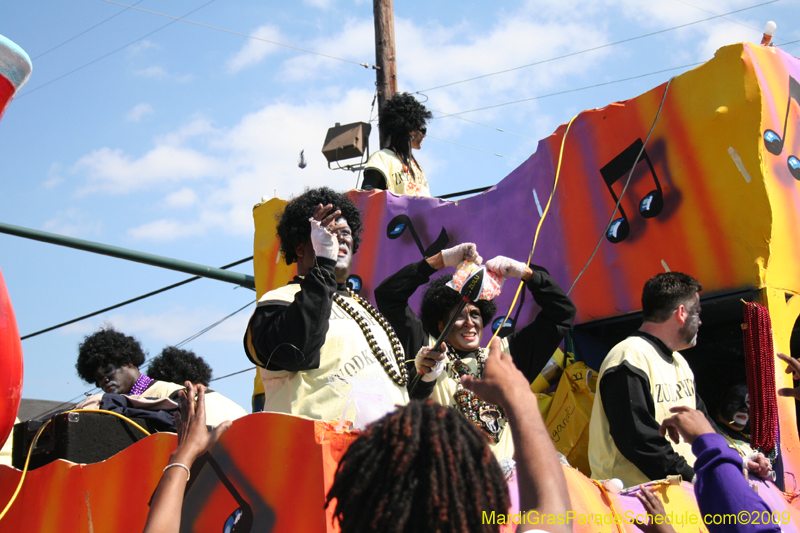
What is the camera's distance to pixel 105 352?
527cm

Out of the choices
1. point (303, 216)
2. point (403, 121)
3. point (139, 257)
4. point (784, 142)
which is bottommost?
point (303, 216)

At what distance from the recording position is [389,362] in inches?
124

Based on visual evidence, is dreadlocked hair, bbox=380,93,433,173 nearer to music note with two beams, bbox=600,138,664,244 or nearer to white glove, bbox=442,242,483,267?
music note with two beams, bbox=600,138,664,244

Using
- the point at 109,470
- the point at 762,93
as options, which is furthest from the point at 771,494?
the point at 109,470

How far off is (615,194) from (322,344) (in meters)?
2.63

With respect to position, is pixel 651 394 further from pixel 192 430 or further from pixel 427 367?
pixel 192 430

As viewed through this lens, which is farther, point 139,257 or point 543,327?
point 139,257

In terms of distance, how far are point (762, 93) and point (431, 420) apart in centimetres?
354

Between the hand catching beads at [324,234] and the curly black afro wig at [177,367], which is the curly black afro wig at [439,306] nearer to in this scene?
the hand catching beads at [324,234]

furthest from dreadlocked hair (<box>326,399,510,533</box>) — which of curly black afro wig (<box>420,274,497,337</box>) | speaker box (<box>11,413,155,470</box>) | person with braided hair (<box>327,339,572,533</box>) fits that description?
A: curly black afro wig (<box>420,274,497,337</box>)

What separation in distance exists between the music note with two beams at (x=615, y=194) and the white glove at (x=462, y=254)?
1.45 metres

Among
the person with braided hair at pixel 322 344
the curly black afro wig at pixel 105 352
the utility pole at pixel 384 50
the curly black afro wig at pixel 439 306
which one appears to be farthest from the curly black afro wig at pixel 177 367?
the utility pole at pixel 384 50

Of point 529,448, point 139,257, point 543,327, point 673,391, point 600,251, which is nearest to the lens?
point 529,448

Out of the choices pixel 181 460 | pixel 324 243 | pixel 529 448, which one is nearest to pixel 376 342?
pixel 324 243
